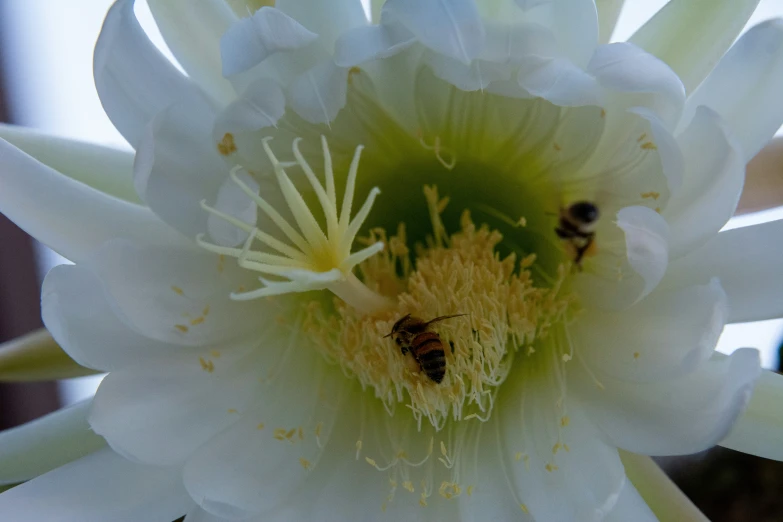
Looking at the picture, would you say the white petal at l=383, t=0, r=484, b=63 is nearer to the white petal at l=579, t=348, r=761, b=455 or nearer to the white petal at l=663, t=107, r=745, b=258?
the white petal at l=663, t=107, r=745, b=258

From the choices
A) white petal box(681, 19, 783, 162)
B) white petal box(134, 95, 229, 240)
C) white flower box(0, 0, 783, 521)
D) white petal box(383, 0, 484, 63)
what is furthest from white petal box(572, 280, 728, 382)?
white petal box(134, 95, 229, 240)

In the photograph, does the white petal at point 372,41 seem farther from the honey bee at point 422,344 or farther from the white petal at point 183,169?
the honey bee at point 422,344

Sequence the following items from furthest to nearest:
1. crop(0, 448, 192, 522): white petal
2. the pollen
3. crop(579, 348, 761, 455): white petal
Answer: the pollen
crop(0, 448, 192, 522): white petal
crop(579, 348, 761, 455): white petal

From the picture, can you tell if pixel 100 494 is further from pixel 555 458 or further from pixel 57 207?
pixel 555 458

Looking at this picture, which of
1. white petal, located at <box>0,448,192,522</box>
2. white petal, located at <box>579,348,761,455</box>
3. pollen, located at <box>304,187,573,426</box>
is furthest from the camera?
pollen, located at <box>304,187,573,426</box>

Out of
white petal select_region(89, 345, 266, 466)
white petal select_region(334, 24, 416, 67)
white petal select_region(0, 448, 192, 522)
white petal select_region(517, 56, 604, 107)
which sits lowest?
white petal select_region(0, 448, 192, 522)

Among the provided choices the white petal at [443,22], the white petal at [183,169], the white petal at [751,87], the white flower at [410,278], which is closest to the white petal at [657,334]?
the white flower at [410,278]

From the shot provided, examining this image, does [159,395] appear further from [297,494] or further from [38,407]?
[38,407]

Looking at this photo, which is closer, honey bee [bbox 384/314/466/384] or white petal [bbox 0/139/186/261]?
white petal [bbox 0/139/186/261]

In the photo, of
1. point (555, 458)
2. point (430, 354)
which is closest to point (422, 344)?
point (430, 354)

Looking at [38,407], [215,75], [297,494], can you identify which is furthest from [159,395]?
[38,407]
